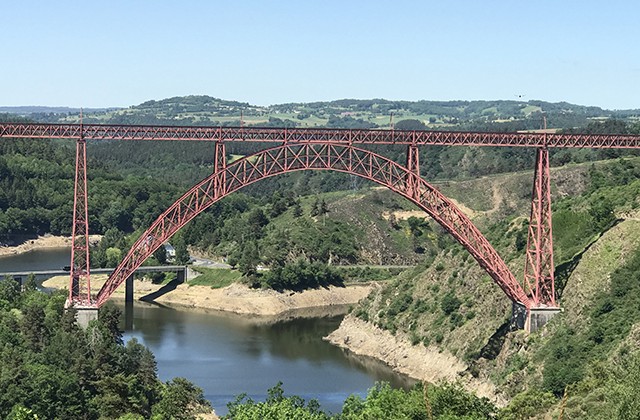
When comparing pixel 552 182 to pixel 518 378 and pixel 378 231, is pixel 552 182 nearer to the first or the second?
pixel 378 231

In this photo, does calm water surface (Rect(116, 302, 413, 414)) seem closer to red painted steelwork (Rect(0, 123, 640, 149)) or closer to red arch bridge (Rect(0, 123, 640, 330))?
red arch bridge (Rect(0, 123, 640, 330))

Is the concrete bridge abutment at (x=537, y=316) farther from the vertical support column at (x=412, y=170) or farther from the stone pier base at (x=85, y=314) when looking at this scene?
the stone pier base at (x=85, y=314)

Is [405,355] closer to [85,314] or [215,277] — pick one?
[85,314]

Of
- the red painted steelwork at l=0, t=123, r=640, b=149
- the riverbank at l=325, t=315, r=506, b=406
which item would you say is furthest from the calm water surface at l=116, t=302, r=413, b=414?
the red painted steelwork at l=0, t=123, r=640, b=149

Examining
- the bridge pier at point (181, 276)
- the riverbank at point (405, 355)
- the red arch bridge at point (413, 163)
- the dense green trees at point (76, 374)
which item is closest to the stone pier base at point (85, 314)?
the dense green trees at point (76, 374)

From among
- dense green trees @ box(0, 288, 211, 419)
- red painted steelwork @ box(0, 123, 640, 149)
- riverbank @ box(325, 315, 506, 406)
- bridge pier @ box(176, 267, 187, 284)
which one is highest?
red painted steelwork @ box(0, 123, 640, 149)

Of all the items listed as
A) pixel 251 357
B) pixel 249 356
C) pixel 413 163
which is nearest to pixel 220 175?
pixel 413 163

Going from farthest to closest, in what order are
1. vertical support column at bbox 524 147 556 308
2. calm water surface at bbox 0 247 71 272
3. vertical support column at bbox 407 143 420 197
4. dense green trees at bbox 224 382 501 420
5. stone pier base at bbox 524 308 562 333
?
calm water surface at bbox 0 247 71 272 → vertical support column at bbox 407 143 420 197 → stone pier base at bbox 524 308 562 333 → vertical support column at bbox 524 147 556 308 → dense green trees at bbox 224 382 501 420

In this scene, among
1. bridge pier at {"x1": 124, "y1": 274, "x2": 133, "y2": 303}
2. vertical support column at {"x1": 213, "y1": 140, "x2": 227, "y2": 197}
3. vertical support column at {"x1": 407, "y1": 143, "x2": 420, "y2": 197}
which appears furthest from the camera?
bridge pier at {"x1": 124, "y1": 274, "x2": 133, "y2": 303}
